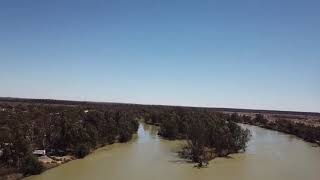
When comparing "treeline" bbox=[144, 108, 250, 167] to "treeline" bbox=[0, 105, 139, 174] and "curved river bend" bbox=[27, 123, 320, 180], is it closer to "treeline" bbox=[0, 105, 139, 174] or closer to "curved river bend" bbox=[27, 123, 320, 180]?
"curved river bend" bbox=[27, 123, 320, 180]

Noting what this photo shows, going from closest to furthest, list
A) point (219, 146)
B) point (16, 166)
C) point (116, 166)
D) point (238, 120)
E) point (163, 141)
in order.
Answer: point (16, 166) → point (116, 166) → point (219, 146) → point (163, 141) → point (238, 120)

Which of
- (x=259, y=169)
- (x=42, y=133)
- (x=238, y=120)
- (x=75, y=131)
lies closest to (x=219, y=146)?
(x=259, y=169)

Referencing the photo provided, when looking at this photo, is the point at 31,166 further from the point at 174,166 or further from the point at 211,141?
the point at 211,141

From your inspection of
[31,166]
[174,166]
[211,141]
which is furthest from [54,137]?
[211,141]

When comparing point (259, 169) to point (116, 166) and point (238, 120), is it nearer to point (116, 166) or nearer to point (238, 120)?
point (116, 166)

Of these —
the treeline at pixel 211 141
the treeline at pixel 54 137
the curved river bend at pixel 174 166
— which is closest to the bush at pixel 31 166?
the treeline at pixel 54 137

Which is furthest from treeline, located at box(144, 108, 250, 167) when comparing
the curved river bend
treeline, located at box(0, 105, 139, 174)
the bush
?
the bush
